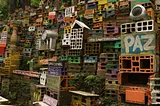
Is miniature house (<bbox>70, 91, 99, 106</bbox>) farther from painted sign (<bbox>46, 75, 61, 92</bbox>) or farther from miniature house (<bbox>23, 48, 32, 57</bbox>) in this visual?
miniature house (<bbox>23, 48, 32, 57</bbox>)

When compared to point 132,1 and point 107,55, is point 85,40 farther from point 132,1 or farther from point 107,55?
point 132,1

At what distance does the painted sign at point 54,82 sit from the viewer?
563 inches

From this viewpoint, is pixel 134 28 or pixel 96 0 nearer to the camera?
pixel 134 28

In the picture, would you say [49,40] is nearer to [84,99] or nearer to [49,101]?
[49,101]

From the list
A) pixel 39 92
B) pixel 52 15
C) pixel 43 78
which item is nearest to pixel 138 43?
pixel 43 78

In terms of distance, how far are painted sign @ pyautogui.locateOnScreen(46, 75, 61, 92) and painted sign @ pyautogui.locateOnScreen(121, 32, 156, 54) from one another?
507cm

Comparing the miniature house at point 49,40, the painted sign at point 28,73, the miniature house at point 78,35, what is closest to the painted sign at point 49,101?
the painted sign at point 28,73

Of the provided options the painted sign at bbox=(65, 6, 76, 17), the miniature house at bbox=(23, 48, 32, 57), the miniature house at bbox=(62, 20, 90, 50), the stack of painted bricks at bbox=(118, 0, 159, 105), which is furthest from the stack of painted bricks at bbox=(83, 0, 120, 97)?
the miniature house at bbox=(23, 48, 32, 57)

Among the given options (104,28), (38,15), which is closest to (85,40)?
(104,28)

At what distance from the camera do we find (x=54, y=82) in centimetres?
1483

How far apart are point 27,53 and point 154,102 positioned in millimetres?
15841

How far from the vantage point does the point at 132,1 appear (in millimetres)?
15633

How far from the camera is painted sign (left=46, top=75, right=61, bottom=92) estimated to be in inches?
563

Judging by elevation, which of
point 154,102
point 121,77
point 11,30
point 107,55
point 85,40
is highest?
point 11,30
